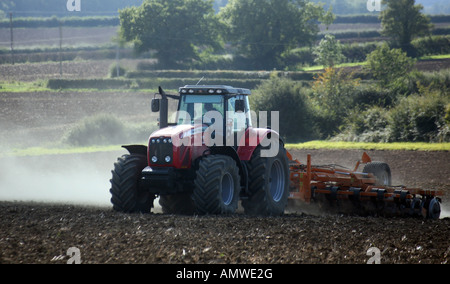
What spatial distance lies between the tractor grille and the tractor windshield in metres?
1.02

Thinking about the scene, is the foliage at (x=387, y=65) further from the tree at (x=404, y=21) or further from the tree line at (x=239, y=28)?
the tree at (x=404, y=21)

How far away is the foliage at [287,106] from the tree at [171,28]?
22.3 metres

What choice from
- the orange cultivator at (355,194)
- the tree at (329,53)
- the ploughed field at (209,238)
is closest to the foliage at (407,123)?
the orange cultivator at (355,194)

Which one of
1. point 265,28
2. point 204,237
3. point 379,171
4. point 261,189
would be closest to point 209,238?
point 204,237

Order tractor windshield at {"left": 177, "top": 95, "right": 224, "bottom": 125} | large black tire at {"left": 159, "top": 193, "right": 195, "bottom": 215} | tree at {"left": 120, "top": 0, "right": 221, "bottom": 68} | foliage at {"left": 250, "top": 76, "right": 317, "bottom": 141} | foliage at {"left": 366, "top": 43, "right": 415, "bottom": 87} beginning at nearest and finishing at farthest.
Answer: tractor windshield at {"left": 177, "top": 95, "right": 224, "bottom": 125}, large black tire at {"left": 159, "top": 193, "right": 195, "bottom": 215}, foliage at {"left": 250, "top": 76, "right": 317, "bottom": 141}, foliage at {"left": 366, "top": 43, "right": 415, "bottom": 87}, tree at {"left": 120, "top": 0, "right": 221, "bottom": 68}

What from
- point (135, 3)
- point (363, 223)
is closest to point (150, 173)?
point (363, 223)

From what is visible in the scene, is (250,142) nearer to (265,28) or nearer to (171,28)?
(171,28)

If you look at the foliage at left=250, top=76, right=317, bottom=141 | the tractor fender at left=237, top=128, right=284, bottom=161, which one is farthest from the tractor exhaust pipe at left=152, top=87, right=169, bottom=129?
the foliage at left=250, top=76, right=317, bottom=141

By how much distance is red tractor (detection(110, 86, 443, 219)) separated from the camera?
40.4 ft

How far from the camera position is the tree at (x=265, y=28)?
220 feet

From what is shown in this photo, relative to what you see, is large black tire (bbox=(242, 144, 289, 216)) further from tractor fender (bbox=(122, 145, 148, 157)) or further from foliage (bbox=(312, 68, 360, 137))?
foliage (bbox=(312, 68, 360, 137))

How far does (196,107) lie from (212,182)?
213 centimetres

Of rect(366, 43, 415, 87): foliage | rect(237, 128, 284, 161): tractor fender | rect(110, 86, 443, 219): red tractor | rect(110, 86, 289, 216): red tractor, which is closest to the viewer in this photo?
rect(110, 86, 289, 216): red tractor

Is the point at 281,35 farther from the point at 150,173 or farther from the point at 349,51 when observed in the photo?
the point at 150,173
